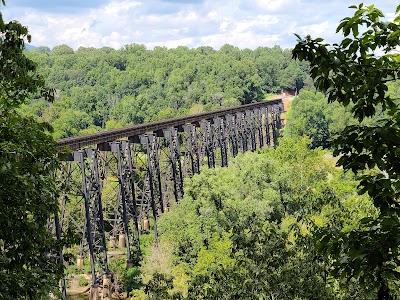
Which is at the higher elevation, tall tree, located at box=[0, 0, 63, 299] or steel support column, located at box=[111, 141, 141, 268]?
tall tree, located at box=[0, 0, 63, 299]

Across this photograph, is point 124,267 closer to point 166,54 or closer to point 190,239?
point 190,239

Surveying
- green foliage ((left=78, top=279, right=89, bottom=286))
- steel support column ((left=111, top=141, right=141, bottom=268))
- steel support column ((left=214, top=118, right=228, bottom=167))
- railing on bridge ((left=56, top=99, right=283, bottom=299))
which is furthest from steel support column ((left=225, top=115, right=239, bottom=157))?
green foliage ((left=78, top=279, right=89, bottom=286))

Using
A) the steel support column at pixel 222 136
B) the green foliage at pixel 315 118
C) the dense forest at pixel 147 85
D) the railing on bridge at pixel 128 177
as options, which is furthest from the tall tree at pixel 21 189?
the dense forest at pixel 147 85

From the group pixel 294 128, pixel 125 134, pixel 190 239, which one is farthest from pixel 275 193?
pixel 294 128

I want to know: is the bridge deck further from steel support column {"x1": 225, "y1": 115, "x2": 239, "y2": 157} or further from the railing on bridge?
steel support column {"x1": 225, "y1": 115, "x2": 239, "y2": 157}

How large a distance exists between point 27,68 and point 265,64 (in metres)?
120

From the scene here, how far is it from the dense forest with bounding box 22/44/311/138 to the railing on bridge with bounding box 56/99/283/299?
31292 mm

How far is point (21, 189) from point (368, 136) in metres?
4.31

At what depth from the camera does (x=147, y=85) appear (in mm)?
120125

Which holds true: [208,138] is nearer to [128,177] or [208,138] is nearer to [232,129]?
[232,129]

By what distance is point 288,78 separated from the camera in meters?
124

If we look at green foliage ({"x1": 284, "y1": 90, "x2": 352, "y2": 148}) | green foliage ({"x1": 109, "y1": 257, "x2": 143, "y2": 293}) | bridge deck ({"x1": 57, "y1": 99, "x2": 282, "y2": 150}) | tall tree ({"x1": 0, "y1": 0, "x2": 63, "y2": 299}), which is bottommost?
green foliage ({"x1": 109, "y1": 257, "x2": 143, "y2": 293})

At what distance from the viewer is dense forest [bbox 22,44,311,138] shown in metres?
91.8

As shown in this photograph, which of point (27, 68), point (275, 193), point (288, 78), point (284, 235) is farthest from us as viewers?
point (288, 78)
